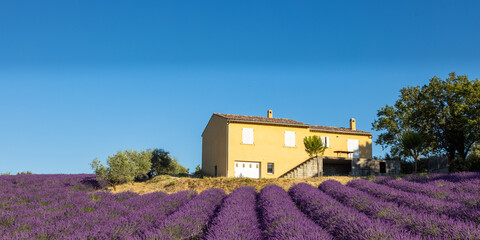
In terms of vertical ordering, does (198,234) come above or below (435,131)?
below

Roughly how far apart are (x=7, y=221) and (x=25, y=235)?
2290 mm

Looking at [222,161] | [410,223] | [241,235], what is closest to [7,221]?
A: [241,235]

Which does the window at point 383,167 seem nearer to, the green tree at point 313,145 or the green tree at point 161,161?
the green tree at point 313,145

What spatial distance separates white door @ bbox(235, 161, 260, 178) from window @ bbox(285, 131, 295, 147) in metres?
Result: 2.64

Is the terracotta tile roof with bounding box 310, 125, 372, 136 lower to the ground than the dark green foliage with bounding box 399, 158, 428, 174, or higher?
higher

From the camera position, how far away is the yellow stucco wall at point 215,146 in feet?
79.3

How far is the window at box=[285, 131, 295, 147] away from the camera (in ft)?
81.7

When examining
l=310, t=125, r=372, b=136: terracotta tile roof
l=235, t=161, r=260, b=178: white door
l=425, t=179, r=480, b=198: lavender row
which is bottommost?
l=425, t=179, r=480, b=198: lavender row

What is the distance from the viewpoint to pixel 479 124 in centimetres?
2620

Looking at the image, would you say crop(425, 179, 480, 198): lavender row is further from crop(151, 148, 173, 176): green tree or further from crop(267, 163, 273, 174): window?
crop(151, 148, 173, 176): green tree

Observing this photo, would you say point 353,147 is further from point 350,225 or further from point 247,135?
point 350,225

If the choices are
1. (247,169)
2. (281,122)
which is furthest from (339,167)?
(247,169)

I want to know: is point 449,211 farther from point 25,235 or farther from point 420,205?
point 25,235

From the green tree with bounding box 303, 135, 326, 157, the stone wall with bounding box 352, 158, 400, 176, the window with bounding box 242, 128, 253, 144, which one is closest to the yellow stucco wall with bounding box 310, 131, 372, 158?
the green tree with bounding box 303, 135, 326, 157
